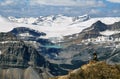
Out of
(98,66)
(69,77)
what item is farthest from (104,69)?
(69,77)

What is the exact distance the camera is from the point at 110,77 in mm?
66500

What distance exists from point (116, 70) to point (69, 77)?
706cm

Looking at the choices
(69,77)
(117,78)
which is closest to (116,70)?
(117,78)

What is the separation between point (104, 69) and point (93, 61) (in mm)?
2867

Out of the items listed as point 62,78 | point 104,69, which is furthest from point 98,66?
point 62,78

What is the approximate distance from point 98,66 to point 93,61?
89.6 inches

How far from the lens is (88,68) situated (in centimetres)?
6731

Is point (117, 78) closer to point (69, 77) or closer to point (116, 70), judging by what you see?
point (116, 70)

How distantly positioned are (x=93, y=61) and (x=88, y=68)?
2.78 meters

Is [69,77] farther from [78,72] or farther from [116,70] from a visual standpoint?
[116,70]

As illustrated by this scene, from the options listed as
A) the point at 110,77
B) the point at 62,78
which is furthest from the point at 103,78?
the point at 62,78

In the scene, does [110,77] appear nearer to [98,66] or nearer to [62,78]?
[98,66]

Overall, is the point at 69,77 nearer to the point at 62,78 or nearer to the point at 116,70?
the point at 62,78

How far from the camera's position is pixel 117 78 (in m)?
66.9
